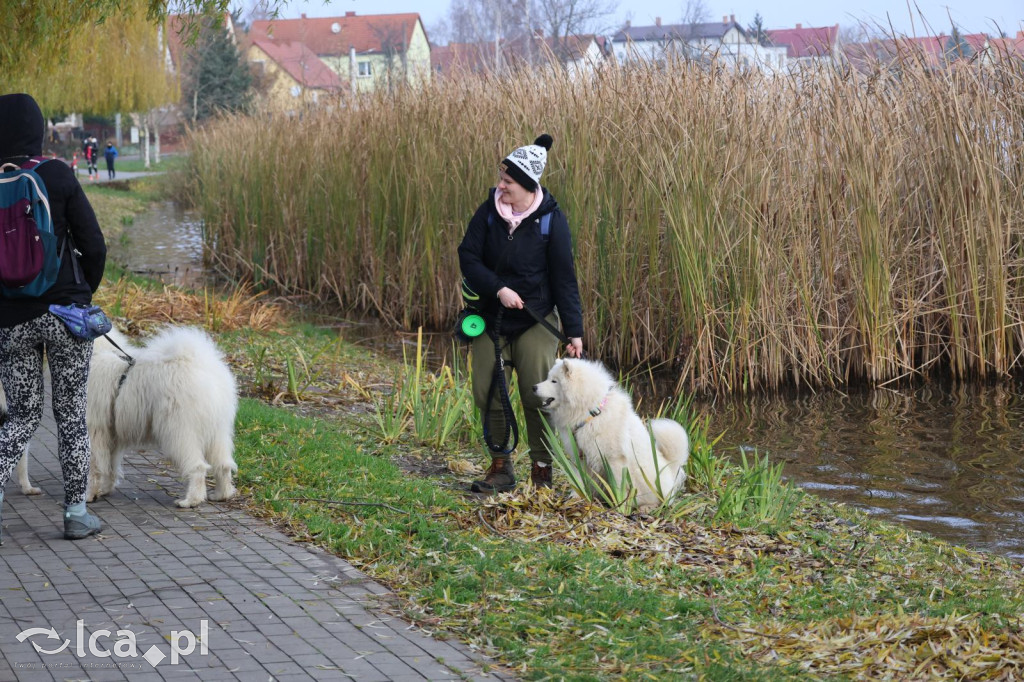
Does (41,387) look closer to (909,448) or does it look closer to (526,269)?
(526,269)

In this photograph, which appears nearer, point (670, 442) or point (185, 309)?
point (670, 442)

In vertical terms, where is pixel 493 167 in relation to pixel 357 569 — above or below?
above

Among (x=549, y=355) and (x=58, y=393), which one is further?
(x=549, y=355)

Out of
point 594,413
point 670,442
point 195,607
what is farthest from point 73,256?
point 670,442

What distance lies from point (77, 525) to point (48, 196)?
5.47 feet

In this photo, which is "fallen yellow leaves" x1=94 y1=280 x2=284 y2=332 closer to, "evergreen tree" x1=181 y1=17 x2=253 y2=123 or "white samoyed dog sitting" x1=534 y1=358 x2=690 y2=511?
"white samoyed dog sitting" x1=534 y1=358 x2=690 y2=511

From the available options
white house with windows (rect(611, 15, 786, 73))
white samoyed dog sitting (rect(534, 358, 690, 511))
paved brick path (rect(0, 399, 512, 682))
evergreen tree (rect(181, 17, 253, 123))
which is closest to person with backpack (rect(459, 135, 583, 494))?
white samoyed dog sitting (rect(534, 358, 690, 511))

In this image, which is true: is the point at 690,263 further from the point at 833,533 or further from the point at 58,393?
the point at 58,393

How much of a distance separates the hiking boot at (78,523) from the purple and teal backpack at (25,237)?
1144 millimetres

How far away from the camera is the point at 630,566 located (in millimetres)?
5352

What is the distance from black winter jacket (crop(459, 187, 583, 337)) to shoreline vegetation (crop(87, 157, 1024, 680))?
1074 mm

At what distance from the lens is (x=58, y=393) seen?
5.47 meters

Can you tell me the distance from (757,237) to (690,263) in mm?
710

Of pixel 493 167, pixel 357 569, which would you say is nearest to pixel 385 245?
pixel 493 167
